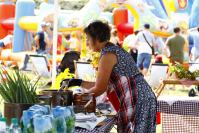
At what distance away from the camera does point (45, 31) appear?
1338 cm

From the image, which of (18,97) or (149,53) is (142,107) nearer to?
(18,97)

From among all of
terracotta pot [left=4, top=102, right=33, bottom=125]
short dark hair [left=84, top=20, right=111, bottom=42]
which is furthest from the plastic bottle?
short dark hair [left=84, top=20, right=111, bottom=42]

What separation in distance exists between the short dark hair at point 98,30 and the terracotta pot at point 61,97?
42 centimetres

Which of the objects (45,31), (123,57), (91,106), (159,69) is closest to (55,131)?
(91,106)

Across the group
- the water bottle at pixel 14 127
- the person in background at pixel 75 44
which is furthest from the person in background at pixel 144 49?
the water bottle at pixel 14 127

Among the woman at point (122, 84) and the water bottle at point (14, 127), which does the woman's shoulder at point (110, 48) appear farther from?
the water bottle at point (14, 127)

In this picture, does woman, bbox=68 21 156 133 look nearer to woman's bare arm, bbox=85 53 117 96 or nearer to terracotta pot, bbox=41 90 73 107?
woman's bare arm, bbox=85 53 117 96

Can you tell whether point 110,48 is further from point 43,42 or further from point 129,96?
point 43,42

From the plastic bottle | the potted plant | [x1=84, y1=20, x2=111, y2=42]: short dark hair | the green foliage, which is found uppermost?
[x1=84, y1=20, x2=111, y2=42]: short dark hair

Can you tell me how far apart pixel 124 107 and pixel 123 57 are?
0.32 m

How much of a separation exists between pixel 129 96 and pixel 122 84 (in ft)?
0.32

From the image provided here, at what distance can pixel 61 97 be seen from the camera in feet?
10.5

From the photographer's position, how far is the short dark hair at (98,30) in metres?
3.49

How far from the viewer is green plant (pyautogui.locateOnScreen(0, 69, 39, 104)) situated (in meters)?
2.95
